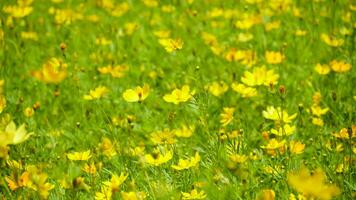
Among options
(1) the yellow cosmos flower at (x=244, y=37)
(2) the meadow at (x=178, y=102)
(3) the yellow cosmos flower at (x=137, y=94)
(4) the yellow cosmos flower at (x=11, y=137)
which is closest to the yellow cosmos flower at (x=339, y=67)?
(2) the meadow at (x=178, y=102)

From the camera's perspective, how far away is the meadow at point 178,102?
5.44 ft

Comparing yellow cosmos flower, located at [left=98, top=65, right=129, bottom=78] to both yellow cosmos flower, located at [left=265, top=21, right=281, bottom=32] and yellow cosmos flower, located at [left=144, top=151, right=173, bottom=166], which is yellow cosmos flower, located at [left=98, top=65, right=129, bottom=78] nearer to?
yellow cosmos flower, located at [left=265, top=21, right=281, bottom=32]

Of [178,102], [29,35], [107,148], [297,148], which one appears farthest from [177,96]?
[29,35]

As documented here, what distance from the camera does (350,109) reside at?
90.1 inches

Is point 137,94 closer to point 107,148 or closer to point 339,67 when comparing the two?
point 107,148

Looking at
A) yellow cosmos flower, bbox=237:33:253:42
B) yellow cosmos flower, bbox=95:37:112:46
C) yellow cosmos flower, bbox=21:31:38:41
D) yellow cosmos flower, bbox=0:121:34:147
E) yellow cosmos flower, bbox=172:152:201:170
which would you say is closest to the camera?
yellow cosmos flower, bbox=0:121:34:147

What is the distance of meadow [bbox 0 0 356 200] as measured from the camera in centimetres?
166

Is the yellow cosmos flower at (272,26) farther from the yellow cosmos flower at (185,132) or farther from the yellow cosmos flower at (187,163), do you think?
the yellow cosmos flower at (187,163)

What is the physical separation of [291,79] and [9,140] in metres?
1.92

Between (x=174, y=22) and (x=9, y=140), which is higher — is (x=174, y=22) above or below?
below

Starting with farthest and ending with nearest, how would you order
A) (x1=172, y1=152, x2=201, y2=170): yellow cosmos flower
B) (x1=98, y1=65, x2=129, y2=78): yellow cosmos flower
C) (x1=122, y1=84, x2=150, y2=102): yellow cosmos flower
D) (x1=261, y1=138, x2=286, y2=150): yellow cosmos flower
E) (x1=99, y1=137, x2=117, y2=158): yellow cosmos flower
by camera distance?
(x1=98, y1=65, x2=129, y2=78): yellow cosmos flower < (x1=99, y1=137, x2=117, y2=158): yellow cosmos flower < (x1=122, y1=84, x2=150, y2=102): yellow cosmos flower < (x1=261, y1=138, x2=286, y2=150): yellow cosmos flower < (x1=172, y1=152, x2=201, y2=170): yellow cosmos flower

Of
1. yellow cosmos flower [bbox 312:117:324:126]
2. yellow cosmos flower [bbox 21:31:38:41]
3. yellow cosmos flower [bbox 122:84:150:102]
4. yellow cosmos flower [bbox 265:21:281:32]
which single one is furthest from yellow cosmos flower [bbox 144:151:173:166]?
yellow cosmos flower [bbox 21:31:38:41]

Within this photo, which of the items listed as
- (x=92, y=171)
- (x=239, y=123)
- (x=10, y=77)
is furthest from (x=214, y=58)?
(x=92, y=171)

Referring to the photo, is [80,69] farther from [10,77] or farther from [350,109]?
[350,109]
